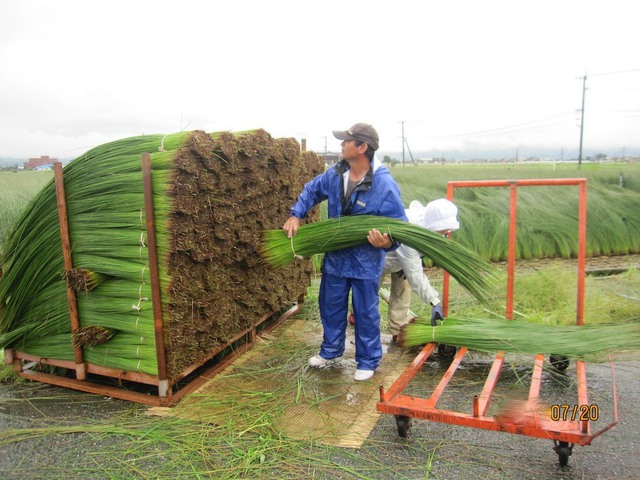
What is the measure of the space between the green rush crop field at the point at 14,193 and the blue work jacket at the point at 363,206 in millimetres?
3227

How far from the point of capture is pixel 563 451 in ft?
8.42

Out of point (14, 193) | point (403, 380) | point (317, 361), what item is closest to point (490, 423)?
point (403, 380)

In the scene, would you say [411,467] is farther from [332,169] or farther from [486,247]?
[486,247]

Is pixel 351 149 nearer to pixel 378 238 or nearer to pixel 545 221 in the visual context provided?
pixel 378 238

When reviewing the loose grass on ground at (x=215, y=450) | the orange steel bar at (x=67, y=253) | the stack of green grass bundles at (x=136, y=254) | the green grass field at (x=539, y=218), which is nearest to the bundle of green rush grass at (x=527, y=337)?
the loose grass on ground at (x=215, y=450)

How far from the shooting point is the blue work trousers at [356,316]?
374 centimetres

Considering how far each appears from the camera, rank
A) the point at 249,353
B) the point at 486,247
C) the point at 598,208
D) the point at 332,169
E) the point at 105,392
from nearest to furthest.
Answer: the point at 105,392 < the point at 332,169 < the point at 249,353 < the point at 486,247 < the point at 598,208

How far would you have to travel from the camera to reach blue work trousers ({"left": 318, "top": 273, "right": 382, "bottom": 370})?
3.74 metres

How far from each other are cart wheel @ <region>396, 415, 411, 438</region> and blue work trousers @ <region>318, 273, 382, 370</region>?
0.91 m

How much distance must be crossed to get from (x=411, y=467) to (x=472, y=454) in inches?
15.2

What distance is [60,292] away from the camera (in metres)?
3.47

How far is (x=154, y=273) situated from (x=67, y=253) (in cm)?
73

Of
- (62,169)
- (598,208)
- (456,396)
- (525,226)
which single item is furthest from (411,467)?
(598,208)
